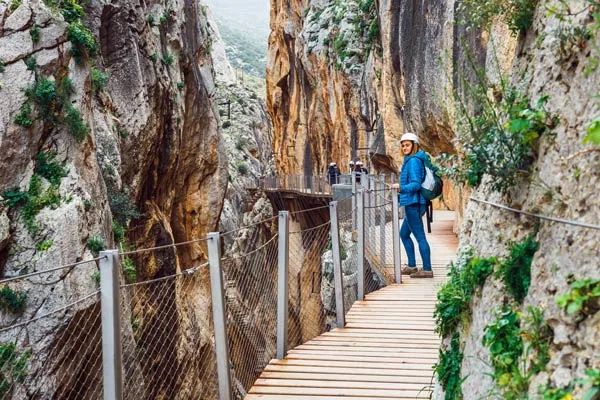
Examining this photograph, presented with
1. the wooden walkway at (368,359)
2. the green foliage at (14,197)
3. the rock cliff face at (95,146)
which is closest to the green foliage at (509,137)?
the wooden walkway at (368,359)

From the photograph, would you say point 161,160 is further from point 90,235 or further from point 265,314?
point 265,314

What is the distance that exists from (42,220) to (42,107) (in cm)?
236

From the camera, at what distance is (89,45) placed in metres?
12.9

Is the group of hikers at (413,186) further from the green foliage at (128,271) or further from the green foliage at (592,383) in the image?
the green foliage at (128,271)

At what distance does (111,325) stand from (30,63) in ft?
32.5

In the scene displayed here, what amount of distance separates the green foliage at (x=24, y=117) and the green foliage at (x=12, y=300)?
129 inches

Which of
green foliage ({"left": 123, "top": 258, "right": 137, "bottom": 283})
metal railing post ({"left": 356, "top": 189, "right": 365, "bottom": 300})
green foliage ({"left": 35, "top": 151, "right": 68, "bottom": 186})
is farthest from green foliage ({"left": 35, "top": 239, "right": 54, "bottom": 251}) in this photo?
metal railing post ({"left": 356, "top": 189, "right": 365, "bottom": 300})

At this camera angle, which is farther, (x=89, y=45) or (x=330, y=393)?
(x=89, y=45)

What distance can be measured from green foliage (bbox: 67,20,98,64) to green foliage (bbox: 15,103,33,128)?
201 centimetres

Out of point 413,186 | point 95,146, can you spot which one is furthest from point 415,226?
point 95,146

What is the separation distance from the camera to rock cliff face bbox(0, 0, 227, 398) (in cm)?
1048

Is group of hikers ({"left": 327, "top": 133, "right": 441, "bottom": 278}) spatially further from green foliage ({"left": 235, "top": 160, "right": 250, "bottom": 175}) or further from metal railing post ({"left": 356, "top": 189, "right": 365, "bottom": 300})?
green foliage ({"left": 235, "top": 160, "right": 250, "bottom": 175})

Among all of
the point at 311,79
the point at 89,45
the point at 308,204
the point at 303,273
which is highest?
the point at 311,79

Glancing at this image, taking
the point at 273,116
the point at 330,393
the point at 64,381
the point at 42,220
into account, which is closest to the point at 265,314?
the point at 330,393
